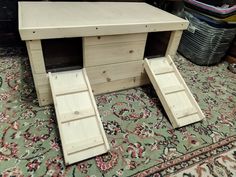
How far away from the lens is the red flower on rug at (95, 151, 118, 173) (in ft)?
2.95

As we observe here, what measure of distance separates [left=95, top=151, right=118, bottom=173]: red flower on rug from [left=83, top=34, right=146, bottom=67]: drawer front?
537mm

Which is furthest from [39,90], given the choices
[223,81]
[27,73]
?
[223,81]

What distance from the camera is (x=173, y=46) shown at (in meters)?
1.36

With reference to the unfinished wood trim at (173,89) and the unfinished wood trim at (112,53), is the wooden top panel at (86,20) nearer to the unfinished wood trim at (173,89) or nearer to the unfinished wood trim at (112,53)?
the unfinished wood trim at (112,53)

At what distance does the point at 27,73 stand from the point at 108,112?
2.46 feet

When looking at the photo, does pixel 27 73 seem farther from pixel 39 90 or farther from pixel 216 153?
pixel 216 153

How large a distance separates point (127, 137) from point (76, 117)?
0.31 metres

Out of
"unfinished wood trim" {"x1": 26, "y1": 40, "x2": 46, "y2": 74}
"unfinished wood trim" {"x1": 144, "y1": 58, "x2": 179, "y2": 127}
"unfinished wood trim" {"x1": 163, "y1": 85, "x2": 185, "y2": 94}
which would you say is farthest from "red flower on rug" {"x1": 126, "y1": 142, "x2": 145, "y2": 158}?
"unfinished wood trim" {"x1": 26, "y1": 40, "x2": 46, "y2": 74}

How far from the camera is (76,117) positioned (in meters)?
0.98

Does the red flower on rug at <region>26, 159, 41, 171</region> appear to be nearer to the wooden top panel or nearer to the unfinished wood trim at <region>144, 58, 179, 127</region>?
the wooden top panel

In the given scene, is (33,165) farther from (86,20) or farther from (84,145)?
(86,20)

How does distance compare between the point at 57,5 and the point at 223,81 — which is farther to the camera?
the point at 223,81

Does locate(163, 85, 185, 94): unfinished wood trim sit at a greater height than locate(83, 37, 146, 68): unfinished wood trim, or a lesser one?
lesser

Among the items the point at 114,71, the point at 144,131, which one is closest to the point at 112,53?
the point at 114,71
